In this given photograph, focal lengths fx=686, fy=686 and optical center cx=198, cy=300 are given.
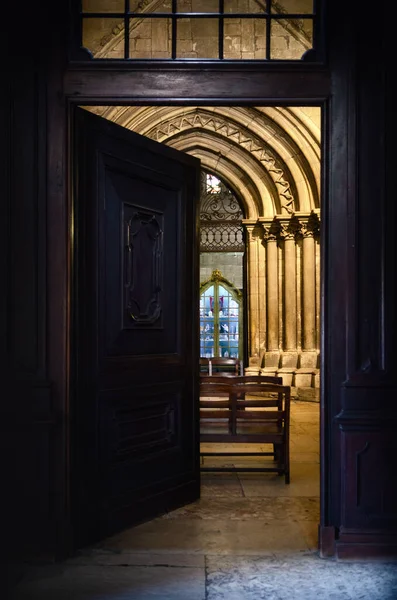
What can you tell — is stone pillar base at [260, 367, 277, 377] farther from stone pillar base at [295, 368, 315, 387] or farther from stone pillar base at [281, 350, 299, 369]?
stone pillar base at [295, 368, 315, 387]

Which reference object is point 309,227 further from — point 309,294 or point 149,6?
point 149,6

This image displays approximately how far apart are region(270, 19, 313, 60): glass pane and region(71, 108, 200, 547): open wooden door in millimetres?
932

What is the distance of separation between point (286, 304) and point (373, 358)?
8.47 m

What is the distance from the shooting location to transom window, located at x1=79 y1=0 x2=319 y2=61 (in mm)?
3834

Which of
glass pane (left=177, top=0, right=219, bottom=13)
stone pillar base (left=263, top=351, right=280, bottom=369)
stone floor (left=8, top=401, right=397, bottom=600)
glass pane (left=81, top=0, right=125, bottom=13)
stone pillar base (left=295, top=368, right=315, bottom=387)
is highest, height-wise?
glass pane (left=177, top=0, right=219, bottom=13)

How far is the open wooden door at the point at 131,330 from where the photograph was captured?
12.7 feet

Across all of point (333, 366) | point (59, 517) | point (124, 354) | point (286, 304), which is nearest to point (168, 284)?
point (124, 354)

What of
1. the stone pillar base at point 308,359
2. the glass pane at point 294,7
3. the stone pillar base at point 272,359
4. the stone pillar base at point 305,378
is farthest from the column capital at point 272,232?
the glass pane at point 294,7

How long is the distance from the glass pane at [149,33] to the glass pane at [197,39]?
0.08 meters

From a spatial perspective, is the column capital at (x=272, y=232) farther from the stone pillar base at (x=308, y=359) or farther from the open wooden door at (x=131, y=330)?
the open wooden door at (x=131, y=330)

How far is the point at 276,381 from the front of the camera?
19.7 ft

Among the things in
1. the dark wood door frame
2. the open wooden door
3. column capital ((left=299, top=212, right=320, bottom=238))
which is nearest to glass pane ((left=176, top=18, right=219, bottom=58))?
the dark wood door frame

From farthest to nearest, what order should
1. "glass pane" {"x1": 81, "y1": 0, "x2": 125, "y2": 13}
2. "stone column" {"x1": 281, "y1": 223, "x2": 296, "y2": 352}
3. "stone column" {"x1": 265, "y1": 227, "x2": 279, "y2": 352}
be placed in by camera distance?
"stone column" {"x1": 265, "y1": 227, "x2": 279, "y2": 352} < "stone column" {"x1": 281, "y1": 223, "x2": 296, "y2": 352} < "glass pane" {"x1": 81, "y1": 0, "x2": 125, "y2": 13}

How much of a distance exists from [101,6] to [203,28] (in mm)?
688
